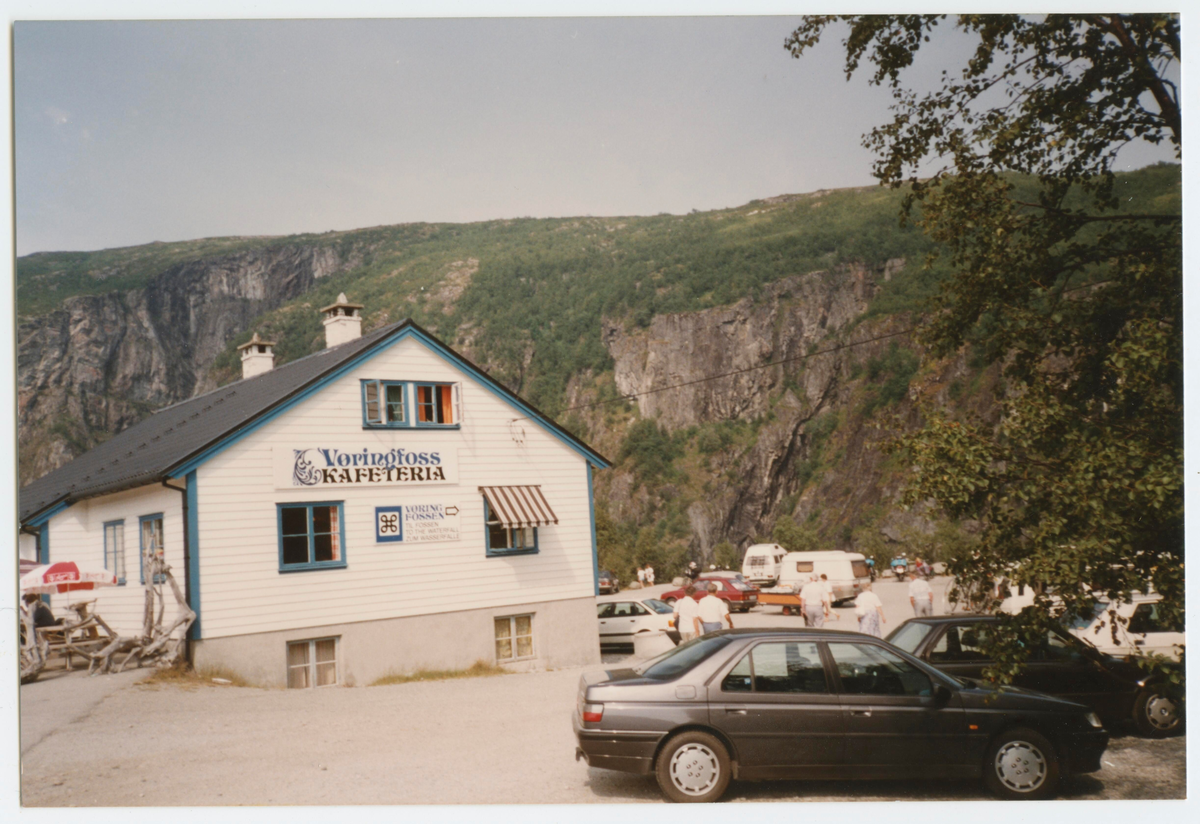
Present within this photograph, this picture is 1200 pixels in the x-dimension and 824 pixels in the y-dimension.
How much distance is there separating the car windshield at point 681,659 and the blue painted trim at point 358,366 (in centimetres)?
897

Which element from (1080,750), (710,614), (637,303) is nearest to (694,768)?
(1080,750)

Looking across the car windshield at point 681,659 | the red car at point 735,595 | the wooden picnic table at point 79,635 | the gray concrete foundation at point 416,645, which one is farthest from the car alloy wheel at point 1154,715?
the red car at point 735,595

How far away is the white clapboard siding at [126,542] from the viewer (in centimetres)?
1410

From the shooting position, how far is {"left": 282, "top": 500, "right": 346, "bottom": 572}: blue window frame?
47.8ft

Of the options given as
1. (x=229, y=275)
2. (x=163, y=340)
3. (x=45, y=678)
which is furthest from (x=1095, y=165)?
(x=229, y=275)

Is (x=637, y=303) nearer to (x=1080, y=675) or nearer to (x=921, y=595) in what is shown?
(x=921, y=595)

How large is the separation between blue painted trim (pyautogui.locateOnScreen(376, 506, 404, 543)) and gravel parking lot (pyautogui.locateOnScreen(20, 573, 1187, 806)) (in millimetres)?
3423

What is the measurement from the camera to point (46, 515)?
17328 mm

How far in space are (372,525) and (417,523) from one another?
80 cm

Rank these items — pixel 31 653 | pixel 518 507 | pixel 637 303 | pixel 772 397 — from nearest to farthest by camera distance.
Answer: pixel 31 653
pixel 518 507
pixel 772 397
pixel 637 303

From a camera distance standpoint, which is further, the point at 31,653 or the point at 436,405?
the point at 436,405

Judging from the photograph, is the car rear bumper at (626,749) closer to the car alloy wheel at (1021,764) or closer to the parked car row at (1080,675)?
the car alloy wheel at (1021,764)

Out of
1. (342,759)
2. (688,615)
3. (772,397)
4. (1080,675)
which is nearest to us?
(342,759)

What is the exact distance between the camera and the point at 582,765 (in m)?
8.75
